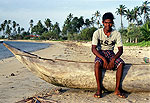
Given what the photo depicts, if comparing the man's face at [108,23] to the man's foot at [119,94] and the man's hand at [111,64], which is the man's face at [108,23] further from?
the man's foot at [119,94]

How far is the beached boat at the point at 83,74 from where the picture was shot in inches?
120

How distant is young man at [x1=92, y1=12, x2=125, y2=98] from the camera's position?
2969 mm

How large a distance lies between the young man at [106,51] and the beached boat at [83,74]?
0.42 ft

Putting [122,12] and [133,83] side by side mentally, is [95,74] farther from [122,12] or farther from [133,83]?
[122,12]

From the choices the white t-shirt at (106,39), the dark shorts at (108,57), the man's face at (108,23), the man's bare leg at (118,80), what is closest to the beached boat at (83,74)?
the man's bare leg at (118,80)

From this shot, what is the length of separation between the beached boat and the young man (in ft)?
0.42

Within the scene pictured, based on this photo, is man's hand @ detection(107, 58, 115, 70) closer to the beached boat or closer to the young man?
the young man

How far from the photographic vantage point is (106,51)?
10.5 ft

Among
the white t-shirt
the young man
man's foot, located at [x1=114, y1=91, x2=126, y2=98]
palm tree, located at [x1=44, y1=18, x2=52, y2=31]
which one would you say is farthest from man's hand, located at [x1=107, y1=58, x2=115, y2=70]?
palm tree, located at [x1=44, y1=18, x2=52, y2=31]

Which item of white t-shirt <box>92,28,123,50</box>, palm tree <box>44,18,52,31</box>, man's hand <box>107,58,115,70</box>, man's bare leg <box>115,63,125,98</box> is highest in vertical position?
palm tree <box>44,18,52,31</box>

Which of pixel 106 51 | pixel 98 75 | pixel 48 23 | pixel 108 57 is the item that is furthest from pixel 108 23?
pixel 48 23

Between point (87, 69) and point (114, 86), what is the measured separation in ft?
2.08

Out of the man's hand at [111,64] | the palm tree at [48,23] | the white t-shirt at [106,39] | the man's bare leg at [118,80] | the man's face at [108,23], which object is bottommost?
the man's bare leg at [118,80]

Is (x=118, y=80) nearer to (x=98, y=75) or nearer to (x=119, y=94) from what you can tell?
(x=119, y=94)
